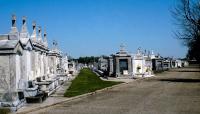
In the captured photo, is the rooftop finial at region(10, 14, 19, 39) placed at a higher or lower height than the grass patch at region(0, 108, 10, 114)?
higher

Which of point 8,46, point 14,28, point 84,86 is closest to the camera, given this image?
point 8,46

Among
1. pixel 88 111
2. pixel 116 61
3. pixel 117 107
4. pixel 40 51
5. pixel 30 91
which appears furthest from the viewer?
pixel 116 61

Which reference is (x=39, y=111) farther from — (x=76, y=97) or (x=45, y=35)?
(x=45, y=35)

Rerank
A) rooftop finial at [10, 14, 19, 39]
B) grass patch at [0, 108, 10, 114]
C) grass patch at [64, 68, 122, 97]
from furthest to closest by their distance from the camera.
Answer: grass patch at [64, 68, 122, 97], rooftop finial at [10, 14, 19, 39], grass patch at [0, 108, 10, 114]

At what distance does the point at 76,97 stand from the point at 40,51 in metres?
5.36

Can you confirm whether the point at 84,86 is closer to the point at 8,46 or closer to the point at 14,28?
the point at 14,28

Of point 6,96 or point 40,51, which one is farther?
point 40,51

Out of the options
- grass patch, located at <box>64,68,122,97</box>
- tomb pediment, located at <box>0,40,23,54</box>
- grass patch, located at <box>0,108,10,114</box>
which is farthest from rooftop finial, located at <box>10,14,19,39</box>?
grass patch, located at <box>64,68,122,97</box>

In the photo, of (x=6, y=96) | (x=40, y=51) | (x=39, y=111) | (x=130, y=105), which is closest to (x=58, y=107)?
(x=39, y=111)

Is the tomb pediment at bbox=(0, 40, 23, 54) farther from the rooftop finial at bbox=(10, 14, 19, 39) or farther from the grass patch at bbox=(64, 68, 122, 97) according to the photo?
the grass patch at bbox=(64, 68, 122, 97)

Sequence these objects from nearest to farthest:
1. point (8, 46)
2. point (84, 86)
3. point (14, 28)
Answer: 1. point (8, 46)
2. point (14, 28)
3. point (84, 86)

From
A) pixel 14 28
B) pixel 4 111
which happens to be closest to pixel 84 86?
pixel 14 28

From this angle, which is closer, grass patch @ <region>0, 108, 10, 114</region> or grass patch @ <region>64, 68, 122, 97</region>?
grass patch @ <region>0, 108, 10, 114</region>

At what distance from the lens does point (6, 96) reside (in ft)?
41.7
